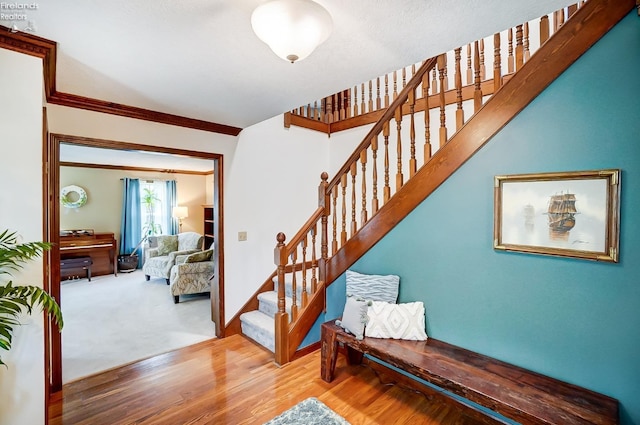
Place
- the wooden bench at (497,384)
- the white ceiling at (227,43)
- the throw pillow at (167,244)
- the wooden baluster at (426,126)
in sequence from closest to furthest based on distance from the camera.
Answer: the white ceiling at (227,43), the wooden bench at (497,384), the wooden baluster at (426,126), the throw pillow at (167,244)

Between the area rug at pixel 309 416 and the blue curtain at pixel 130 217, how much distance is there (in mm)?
6464

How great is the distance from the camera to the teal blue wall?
5.13ft

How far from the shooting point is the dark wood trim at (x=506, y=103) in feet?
5.35

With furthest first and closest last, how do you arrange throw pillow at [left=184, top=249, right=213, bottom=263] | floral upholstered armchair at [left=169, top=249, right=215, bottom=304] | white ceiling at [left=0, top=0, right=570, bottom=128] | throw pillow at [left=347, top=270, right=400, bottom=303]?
A: 1. throw pillow at [left=184, top=249, right=213, bottom=263]
2. floral upholstered armchair at [left=169, top=249, right=215, bottom=304]
3. throw pillow at [left=347, top=270, right=400, bottom=303]
4. white ceiling at [left=0, top=0, right=570, bottom=128]

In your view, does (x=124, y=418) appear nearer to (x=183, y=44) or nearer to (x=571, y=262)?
(x=183, y=44)

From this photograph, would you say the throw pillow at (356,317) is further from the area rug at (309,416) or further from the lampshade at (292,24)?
the lampshade at (292,24)

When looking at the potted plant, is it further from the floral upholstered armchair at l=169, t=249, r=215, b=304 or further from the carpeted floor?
the floral upholstered armchair at l=169, t=249, r=215, b=304

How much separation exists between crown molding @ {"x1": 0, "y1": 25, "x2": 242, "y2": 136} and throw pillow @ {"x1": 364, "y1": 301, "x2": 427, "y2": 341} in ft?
8.20

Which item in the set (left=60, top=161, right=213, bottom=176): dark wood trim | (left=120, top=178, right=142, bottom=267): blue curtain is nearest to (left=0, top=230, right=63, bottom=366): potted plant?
(left=120, top=178, right=142, bottom=267): blue curtain

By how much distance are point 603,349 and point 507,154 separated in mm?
1220

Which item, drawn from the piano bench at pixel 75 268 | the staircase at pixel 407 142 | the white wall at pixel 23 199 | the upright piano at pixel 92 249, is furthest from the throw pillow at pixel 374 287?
the upright piano at pixel 92 249

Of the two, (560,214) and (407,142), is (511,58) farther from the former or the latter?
(560,214)

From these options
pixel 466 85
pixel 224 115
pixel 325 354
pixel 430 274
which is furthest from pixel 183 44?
pixel 466 85

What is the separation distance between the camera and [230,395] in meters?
2.35
